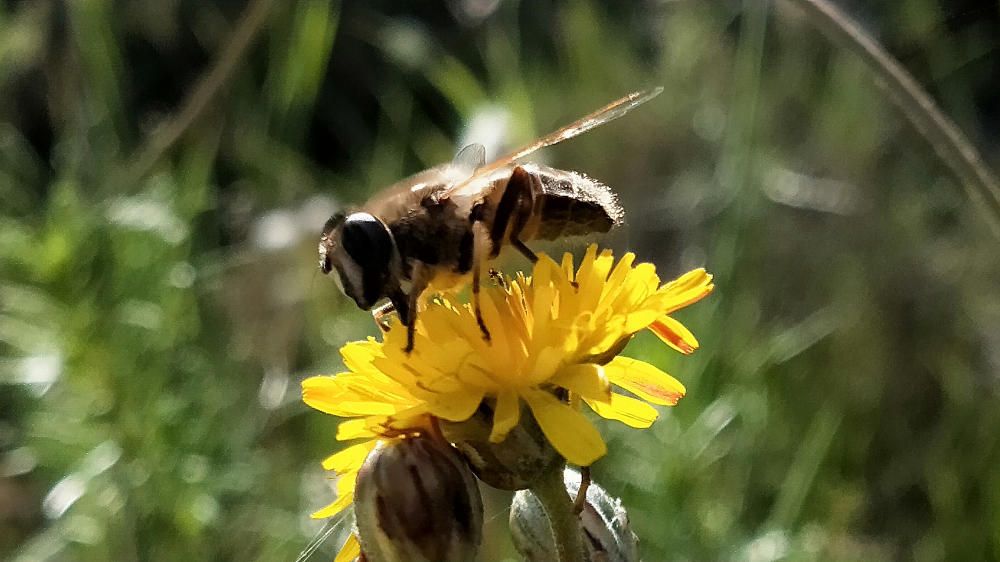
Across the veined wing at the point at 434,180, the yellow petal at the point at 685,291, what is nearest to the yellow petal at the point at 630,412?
the yellow petal at the point at 685,291

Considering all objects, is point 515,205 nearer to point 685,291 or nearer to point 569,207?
point 569,207

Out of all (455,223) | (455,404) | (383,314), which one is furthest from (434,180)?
(455,404)

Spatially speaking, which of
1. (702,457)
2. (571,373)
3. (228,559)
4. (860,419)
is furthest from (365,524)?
(860,419)

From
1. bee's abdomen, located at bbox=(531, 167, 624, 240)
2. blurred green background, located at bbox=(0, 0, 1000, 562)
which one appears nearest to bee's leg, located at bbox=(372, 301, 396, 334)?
bee's abdomen, located at bbox=(531, 167, 624, 240)

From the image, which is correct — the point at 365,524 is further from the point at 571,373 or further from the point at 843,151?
the point at 843,151

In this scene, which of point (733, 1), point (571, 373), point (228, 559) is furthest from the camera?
point (733, 1)

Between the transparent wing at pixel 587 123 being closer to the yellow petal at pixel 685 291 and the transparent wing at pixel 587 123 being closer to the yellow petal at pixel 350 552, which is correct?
the yellow petal at pixel 685 291

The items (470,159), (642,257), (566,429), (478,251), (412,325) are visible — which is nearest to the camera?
(566,429)
